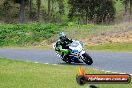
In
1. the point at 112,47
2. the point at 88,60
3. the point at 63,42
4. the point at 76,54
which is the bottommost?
the point at 112,47

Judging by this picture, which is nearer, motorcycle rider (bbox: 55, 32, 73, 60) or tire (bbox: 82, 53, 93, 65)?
tire (bbox: 82, 53, 93, 65)

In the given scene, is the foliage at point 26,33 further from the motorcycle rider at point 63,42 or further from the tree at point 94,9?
the tree at point 94,9

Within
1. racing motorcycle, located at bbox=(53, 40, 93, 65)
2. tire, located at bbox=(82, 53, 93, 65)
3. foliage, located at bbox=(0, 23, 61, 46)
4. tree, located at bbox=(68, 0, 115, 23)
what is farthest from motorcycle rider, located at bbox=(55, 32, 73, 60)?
tree, located at bbox=(68, 0, 115, 23)

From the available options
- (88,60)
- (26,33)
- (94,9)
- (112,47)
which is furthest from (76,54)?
(94,9)

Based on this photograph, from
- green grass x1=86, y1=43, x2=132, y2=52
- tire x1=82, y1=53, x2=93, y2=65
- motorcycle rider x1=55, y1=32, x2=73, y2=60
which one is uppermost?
motorcycle rider x1=55, y1=32, x2=73, y2=60

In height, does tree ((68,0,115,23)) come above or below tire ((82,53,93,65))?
below

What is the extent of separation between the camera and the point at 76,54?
18.2 meters

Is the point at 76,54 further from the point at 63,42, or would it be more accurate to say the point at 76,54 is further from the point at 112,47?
the point at 112,47

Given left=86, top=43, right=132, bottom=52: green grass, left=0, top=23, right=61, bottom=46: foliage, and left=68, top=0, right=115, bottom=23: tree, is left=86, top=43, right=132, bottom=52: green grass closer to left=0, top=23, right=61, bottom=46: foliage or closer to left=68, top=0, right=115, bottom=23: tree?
left=0, top=23, right=61, bottom=46: foliage

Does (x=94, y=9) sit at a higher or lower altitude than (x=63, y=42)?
lower

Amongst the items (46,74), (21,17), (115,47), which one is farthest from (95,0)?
(46,74)

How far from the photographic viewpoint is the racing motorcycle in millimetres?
17828

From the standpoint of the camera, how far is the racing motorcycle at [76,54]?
17828mm

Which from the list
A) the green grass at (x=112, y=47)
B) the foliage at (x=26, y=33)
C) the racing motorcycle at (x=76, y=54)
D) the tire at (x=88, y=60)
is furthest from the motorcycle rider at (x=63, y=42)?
the foliage at (x=26, y=33)
